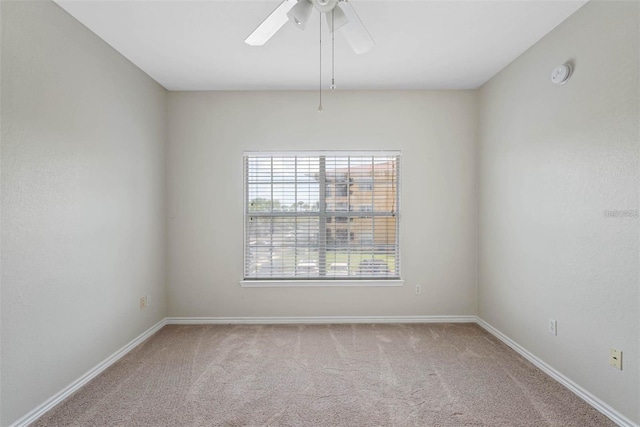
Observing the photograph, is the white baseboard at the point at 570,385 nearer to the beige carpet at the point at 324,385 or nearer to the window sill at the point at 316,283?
the beige carpet at the point at 324,385

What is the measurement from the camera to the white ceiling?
7.29 feet

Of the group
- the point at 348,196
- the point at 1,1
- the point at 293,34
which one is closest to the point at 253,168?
the point at 348,196

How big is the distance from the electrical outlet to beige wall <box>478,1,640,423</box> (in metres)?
0.03

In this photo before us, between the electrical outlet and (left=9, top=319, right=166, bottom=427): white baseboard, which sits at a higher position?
the electrical outlet

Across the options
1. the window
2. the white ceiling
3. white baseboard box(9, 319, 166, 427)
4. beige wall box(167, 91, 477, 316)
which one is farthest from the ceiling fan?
white baseboard box(9, 319, 166, 427)

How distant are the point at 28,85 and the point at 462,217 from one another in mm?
3896

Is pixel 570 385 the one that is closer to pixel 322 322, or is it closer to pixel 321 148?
pixel 322 322

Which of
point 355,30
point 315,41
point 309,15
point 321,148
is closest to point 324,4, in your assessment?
point 309,15

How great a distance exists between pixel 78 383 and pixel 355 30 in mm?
3066

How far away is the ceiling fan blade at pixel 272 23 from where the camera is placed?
1.71 meters

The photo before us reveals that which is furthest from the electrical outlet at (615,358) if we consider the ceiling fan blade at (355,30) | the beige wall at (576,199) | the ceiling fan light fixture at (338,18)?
the ceiling fan light fixture at (338,18)

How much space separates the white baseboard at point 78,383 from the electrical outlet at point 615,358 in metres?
3.58

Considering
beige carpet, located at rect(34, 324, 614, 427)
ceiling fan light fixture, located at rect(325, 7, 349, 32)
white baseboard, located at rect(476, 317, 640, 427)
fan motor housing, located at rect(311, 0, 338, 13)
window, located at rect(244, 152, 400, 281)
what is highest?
fan motor housing, located at rect(311, 0, 338, 13)

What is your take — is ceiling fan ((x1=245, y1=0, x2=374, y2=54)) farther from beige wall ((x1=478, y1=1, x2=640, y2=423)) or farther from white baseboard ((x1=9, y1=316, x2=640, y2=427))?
white baseboard ((x1=9, y1=316, x2=640, y2=427))
